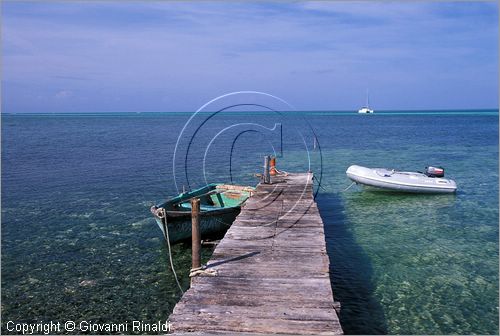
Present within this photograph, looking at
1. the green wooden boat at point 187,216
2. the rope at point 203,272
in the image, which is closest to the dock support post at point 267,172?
the green wooden boat at point 187,216

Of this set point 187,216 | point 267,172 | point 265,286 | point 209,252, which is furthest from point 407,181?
point 265,286

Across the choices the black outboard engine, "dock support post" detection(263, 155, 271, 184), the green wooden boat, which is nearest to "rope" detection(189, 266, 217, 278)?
the green wooden boat

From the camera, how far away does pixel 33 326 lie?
1148cm

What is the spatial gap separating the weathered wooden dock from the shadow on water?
1798 mm

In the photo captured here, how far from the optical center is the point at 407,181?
84.3 feet

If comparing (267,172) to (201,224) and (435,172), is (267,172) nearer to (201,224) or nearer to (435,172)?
(201,224)

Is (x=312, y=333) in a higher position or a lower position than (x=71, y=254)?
higher

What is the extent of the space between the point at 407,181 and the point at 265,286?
60.7 ft

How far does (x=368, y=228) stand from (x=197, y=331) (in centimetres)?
1316

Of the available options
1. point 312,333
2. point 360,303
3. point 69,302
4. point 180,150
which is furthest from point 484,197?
point 180,150

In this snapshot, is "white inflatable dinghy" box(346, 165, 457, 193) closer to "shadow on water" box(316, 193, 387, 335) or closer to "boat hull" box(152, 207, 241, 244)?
Answer: "shadow on water" box(316, 193, 387, 335)

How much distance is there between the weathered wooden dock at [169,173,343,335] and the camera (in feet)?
26.7

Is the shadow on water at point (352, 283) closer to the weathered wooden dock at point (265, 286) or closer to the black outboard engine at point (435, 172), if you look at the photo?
the weathered wooden dock at point (265, 286)

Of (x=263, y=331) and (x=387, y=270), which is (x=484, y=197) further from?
(x=263, y=331)
